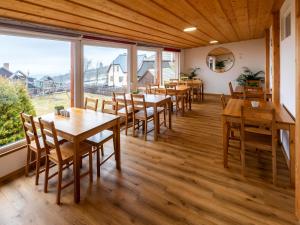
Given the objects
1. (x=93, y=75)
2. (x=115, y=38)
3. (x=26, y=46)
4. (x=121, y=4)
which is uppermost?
(x=115, y=38)

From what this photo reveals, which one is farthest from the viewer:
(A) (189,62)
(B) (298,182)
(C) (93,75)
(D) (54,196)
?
(A) (189,62)

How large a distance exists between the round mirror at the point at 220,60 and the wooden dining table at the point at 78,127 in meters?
7.03

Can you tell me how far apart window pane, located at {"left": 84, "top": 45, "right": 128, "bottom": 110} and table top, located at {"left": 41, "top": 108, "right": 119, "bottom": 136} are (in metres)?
1.50

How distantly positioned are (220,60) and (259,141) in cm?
681

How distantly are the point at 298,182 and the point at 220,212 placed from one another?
2.37 feet

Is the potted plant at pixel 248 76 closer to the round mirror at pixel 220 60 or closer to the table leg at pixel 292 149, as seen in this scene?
the round mirror at pixel 220 60

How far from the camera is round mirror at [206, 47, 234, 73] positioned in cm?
827

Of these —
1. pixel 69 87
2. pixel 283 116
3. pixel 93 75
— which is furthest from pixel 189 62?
pixel 283 116

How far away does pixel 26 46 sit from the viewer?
3082 millimetres

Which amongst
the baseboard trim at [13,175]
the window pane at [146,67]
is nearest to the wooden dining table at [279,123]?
the baseboard trim at [13,175]

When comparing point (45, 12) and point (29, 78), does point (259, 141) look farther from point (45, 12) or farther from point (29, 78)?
point (29, 78)

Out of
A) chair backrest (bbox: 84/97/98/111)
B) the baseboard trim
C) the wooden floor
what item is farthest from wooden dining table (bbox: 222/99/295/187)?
the baseboard trim

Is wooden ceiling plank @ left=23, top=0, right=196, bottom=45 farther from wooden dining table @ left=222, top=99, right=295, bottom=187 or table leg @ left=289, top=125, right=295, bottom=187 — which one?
table leg @ left=289, top=125, right=295, bottom=187

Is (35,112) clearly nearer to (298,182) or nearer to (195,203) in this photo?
(195,203)
